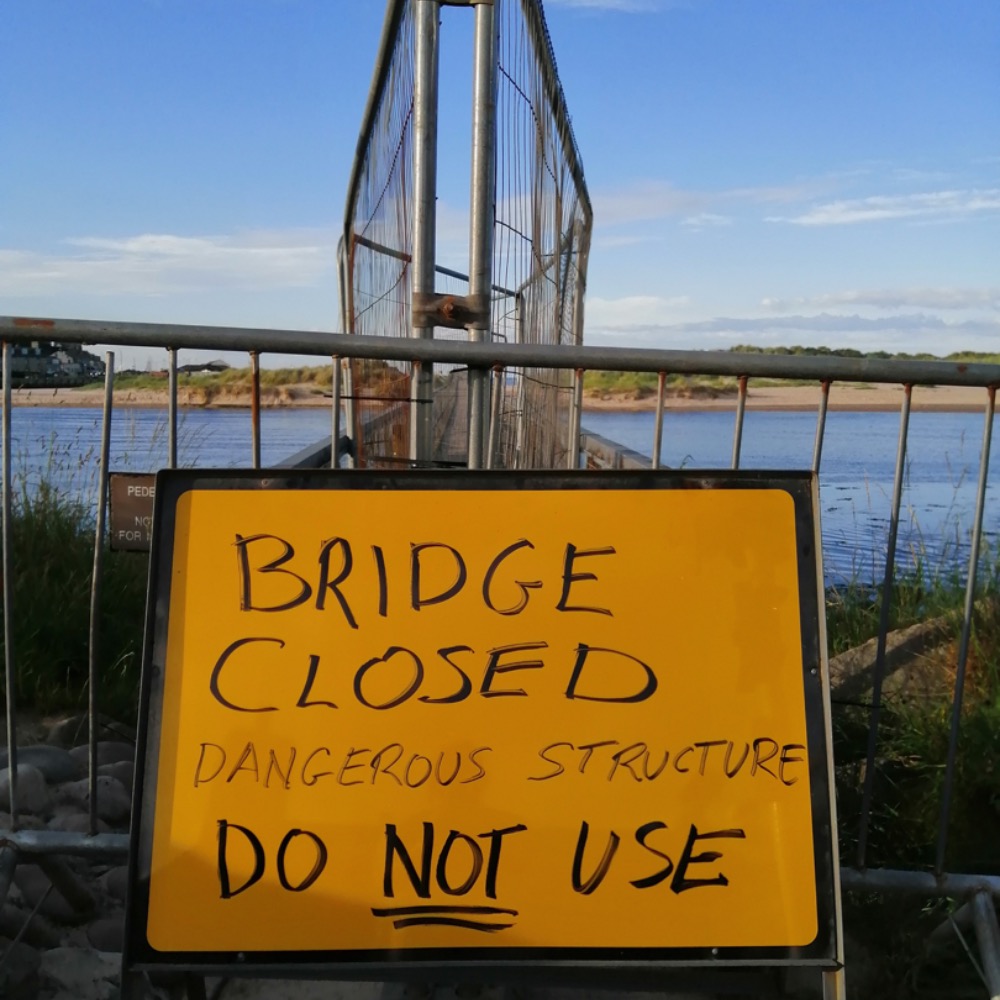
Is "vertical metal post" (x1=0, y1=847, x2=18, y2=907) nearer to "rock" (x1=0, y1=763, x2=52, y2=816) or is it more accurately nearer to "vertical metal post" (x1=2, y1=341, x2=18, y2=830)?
"vertical metal post" (x1=2, y1=341, x2=18, y2=830)

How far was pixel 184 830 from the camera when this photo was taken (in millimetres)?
2119

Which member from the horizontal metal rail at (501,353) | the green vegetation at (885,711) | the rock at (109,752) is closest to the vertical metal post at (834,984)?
the green vegetation at (885,711)

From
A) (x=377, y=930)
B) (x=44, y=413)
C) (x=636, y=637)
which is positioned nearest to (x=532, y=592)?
(x=636, y=637)

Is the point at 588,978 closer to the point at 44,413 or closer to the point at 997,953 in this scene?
the point at 997,953

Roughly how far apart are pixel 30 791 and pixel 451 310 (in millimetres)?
2037

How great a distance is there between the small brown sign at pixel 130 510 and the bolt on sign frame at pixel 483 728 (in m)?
0.52

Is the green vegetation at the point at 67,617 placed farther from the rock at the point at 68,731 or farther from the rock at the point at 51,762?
the rock at the point at 51,762

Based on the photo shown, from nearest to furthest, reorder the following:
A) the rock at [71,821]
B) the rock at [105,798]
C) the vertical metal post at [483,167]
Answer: the vertical metal post at [483,167]
the rock at [71,821]
the rock at [105,798]

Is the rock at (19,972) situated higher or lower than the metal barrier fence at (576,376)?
lower

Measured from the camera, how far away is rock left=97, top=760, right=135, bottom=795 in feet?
12.2

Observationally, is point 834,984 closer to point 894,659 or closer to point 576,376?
point 576,376

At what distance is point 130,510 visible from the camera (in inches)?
109

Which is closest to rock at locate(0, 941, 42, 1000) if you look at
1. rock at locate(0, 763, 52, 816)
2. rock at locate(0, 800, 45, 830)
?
rock at locate(0, 800, 45, 830)

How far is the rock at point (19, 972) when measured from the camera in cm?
265
